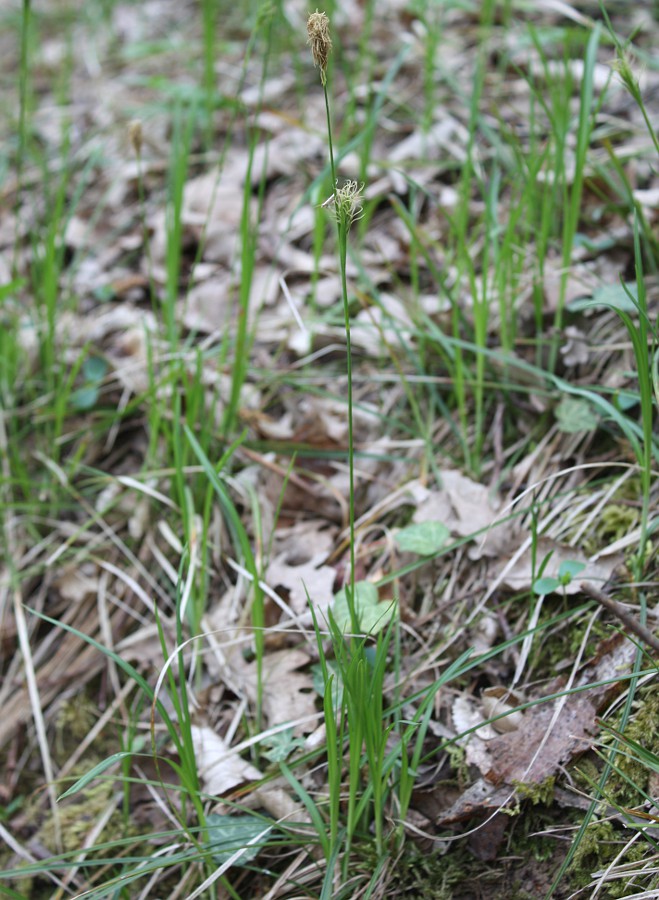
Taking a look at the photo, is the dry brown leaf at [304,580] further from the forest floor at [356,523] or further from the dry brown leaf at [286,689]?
the dry brown leaf at [286,689]

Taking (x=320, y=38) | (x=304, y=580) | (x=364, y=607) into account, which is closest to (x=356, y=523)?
→ (x=304, y=580)

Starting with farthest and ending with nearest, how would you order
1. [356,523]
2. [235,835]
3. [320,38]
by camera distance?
1. [356,523]
2. [235,835]
3. [320,38]

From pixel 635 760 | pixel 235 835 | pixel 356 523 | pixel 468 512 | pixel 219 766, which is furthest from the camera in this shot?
pixel 356 523

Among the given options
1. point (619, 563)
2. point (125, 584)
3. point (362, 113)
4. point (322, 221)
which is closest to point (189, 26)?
point (362, 113)

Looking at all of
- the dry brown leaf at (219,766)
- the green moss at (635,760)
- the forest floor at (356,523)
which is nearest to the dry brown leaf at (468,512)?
the forest floor at (356,523)

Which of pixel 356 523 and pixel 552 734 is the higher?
pixel 356 523

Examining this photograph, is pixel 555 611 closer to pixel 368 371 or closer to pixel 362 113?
pixel 368 371

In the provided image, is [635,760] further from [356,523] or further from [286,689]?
[356,523]

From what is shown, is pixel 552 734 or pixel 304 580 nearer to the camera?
pixel 552 734

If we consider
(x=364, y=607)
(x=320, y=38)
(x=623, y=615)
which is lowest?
(x=364, y=607)
